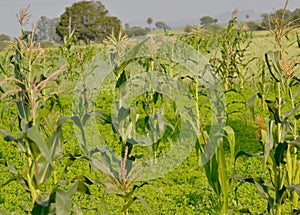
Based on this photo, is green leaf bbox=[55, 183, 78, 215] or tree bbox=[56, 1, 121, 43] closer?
green leaf bbox=[55, 183, 78, 215]

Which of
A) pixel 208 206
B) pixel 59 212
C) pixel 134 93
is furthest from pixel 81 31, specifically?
pixel 59 212

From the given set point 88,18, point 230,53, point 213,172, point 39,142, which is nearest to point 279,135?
point 213,172

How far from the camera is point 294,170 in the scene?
9.52 ft

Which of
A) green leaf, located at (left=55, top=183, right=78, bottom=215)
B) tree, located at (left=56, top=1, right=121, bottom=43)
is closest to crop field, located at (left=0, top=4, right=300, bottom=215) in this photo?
green leaf, located at (left=55, top=183, right=78, bottom=215)

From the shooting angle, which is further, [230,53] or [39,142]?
[230,53]

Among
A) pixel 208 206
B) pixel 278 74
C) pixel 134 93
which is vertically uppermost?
pixel 278 74

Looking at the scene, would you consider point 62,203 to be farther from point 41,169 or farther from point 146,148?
point 146,148

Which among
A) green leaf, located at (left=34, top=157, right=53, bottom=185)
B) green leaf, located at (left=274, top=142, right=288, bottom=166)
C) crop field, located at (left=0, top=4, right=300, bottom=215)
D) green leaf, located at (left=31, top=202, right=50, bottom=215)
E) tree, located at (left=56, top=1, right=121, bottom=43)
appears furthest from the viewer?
tree, located at (left=56, top=1, right=121, bottom=43)

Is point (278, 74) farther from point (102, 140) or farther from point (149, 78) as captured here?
point (102, 140)

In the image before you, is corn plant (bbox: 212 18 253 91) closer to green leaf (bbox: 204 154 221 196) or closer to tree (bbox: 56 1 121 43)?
green leaf (bbox: 204 154 221 196)

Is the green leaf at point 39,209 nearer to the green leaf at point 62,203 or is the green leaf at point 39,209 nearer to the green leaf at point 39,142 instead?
the green leaf at point 62,203

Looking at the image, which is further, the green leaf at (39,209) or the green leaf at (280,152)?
the green leaf at (280,152)

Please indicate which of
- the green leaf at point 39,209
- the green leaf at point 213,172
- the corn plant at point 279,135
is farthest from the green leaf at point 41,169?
the corn plant at point 279,135

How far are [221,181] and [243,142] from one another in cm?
376
